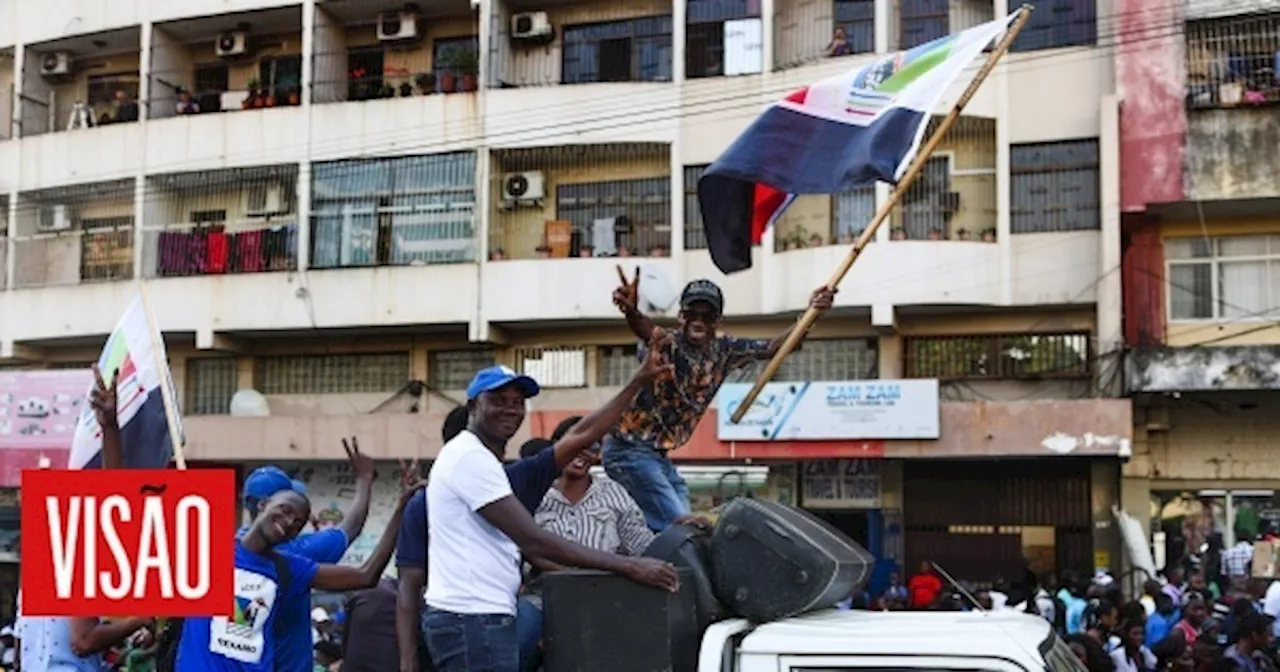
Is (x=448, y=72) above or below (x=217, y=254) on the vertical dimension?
above

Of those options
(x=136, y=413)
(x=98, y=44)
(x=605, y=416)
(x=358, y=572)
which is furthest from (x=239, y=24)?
(x=605, y=416)

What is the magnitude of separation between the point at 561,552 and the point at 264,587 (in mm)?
1334

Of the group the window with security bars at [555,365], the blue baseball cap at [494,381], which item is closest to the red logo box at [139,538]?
the blue baseball cap at [494,381]

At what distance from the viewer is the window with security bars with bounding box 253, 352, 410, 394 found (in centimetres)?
2325

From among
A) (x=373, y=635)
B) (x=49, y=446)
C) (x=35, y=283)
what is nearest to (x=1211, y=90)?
(x=373, y=635)

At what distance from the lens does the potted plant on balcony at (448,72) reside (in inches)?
886

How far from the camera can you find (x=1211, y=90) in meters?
18.7

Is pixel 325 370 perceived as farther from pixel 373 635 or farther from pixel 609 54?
pixel 373 635

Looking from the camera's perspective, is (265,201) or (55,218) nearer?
(265,201)

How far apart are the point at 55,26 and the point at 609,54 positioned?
10399mm

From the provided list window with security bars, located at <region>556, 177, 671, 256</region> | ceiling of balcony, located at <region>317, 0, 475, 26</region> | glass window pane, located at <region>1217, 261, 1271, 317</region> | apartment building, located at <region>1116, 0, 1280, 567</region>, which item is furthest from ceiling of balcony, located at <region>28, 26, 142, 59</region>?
glass window pane, located at <region>1217, 261, 1271, 317</region>

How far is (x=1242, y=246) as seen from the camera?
1920cm

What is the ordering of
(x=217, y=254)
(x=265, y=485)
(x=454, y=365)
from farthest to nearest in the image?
1. (x=217, y=254)
2. (x=454, y=365)
3. (x=265, y=485)

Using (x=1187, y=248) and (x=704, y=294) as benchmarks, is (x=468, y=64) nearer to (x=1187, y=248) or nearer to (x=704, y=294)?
(x=1187, y=248)
